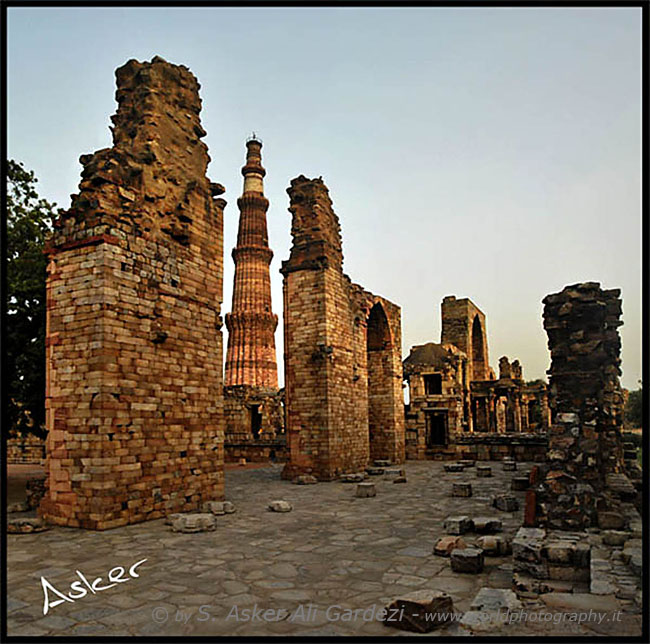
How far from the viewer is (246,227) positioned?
40.1m

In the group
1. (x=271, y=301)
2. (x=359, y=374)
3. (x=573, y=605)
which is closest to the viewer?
(x=573, y=605)

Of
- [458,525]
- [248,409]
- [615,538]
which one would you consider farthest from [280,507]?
[248,409]

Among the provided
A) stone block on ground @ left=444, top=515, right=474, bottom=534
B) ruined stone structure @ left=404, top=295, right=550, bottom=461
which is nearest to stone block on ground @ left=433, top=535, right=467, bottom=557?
stone block on ground @ left=444, top=515, right=474, bottom=534

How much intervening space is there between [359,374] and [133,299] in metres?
9.95

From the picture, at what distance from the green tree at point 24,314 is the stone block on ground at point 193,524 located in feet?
16.3

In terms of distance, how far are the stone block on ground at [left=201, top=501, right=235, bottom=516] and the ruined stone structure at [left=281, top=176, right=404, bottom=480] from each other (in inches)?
219

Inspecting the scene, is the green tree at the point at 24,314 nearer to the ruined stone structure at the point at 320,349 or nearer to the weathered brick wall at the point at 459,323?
the ruined stone structure at the point at 320,349

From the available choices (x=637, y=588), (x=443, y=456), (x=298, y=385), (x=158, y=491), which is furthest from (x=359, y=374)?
(x=637, y=588)

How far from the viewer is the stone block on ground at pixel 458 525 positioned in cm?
756

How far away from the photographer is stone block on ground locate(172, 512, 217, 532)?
7929mm

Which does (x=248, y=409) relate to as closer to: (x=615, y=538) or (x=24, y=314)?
(x=24, y=314)

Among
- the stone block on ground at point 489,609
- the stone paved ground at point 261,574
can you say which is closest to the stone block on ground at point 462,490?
the stone paved ground at point 261,574

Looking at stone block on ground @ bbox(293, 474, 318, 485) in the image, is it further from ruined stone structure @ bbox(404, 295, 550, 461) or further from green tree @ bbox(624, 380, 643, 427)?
green tree @ bbox(624, 380, 643, 427)

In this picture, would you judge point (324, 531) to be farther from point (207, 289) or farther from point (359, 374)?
point (359, 374)
